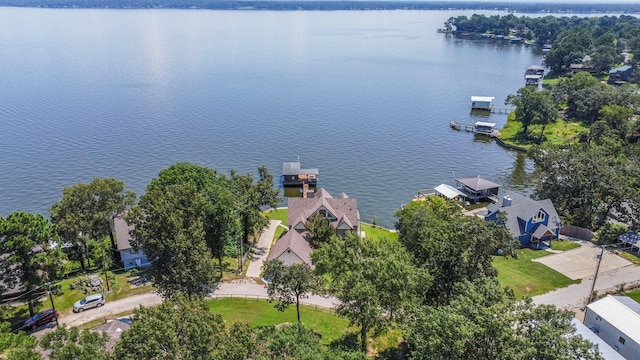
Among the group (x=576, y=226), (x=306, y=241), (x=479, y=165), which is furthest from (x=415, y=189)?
(x=306, y=241)

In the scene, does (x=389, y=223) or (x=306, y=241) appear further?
(x=389, y=223)

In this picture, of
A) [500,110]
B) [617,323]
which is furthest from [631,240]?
[500,110]

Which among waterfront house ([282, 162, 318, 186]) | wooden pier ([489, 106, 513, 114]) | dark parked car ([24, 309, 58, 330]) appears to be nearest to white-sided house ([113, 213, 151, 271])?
dark parked car ([24, 309, 58, 330])

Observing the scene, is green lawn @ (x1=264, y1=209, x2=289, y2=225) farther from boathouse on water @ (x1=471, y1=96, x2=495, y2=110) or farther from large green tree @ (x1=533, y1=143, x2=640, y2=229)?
boathouse on water @ (x1=471, y1=96, x2=495, y2=110)

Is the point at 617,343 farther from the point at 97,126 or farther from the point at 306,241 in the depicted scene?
the point at 97,126

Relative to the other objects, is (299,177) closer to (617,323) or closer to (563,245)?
(563,245)
